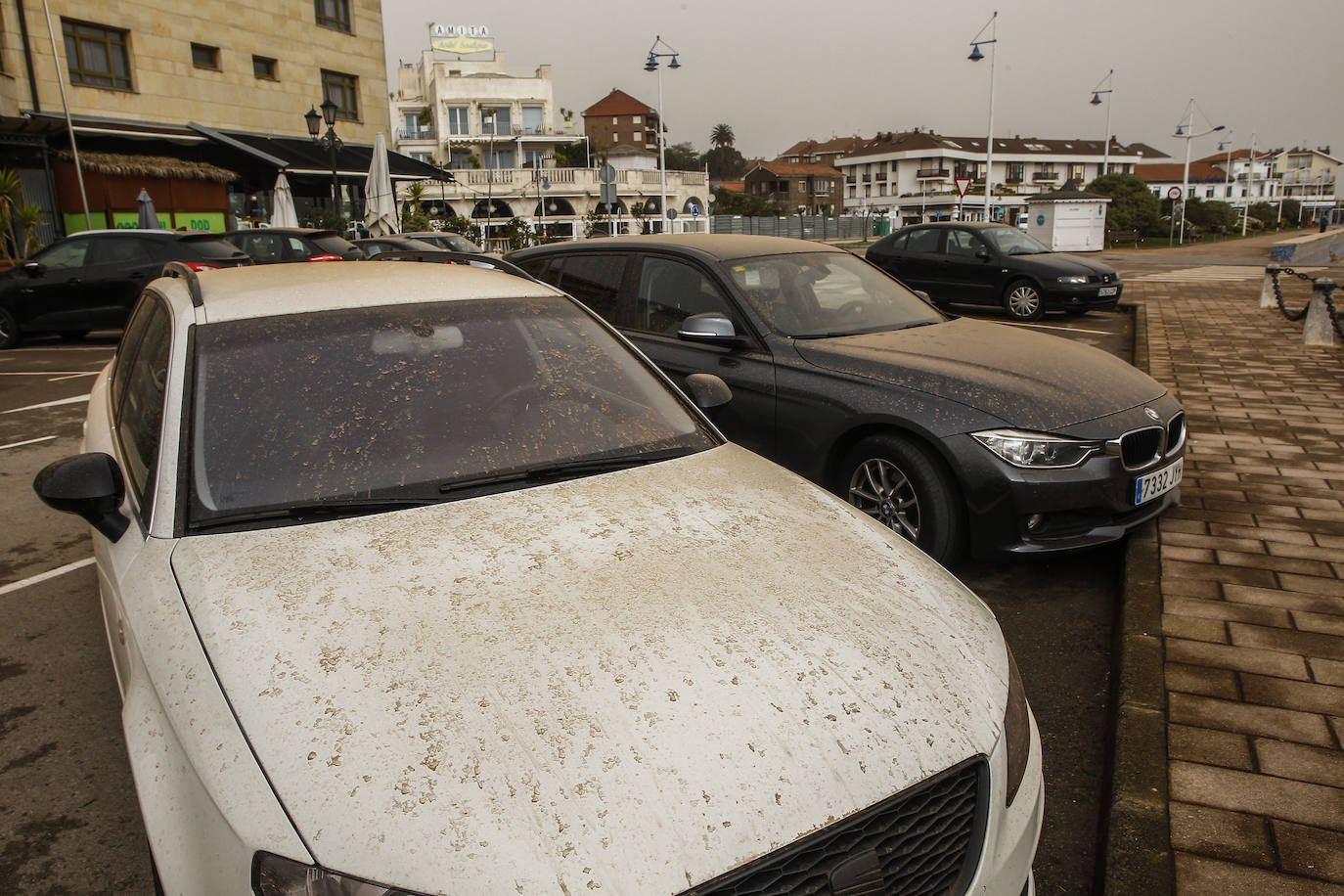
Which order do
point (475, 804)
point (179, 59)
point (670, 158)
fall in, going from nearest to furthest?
point (475, 804) → point (179, 59) → point (670, 158)

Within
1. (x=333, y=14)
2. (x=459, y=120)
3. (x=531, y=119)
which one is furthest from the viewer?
(x=531, y=119)

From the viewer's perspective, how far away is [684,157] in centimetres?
13062

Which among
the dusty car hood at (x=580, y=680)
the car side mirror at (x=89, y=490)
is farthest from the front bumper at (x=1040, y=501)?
the car side mirror at (x=89, y=490)

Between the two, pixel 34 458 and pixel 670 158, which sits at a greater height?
pixel 670 158

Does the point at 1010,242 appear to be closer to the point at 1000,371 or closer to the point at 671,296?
the point at 671,296

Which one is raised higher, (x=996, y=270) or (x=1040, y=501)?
(x=996, y=270)

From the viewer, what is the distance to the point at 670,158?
12406 centimetres

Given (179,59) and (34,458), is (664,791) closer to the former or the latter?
(34,458)

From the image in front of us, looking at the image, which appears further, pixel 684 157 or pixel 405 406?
pixel 684 157

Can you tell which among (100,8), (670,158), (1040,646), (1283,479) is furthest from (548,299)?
(670,158)

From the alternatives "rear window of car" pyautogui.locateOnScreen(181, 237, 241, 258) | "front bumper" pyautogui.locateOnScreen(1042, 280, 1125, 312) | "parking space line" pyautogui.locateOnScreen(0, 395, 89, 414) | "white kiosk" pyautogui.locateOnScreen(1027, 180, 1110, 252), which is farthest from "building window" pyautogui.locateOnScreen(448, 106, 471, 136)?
"parking space line" pyautogui.locateOnScreen(0, 395, 89, 414)

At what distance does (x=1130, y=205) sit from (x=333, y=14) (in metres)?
47.3

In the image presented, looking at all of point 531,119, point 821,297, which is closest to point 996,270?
point 821,297

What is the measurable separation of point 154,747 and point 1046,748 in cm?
265
